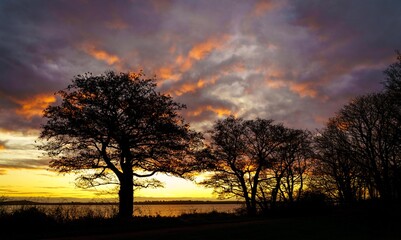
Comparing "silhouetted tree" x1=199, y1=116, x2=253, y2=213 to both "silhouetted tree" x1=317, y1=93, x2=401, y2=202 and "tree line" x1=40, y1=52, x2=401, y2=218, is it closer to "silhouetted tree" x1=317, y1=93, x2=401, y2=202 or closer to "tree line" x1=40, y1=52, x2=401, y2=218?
"tree line" x1=40, y1=52, x2=401, y2=218

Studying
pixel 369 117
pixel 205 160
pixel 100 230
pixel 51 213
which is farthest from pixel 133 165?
pixel 369 117

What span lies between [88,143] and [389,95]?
25.4 meters

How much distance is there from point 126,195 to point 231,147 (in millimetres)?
17424

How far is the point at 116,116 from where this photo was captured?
1037 inches

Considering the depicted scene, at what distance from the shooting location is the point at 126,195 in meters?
26.3

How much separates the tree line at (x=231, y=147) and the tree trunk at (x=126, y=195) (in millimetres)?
74

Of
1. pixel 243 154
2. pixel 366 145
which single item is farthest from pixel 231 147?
pixel 366 145

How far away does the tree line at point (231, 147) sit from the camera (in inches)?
1031

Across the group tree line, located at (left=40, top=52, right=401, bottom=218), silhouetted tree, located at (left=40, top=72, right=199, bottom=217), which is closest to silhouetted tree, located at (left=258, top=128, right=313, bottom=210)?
tree line, located at (left=40, top=52, right=401, bottom=218)

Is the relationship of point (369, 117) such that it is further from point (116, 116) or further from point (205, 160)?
point (116, 116)

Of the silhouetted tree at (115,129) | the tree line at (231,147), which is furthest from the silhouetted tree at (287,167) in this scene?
the silhouetted tree at (115,129)

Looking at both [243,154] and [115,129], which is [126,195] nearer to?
[115,129]

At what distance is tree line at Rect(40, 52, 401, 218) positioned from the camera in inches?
1031

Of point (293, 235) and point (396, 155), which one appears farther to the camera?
point (396, 155)
